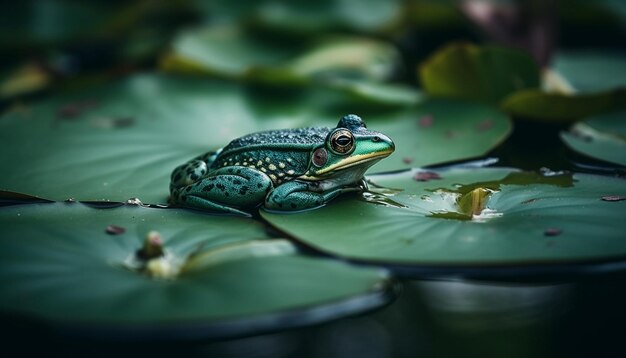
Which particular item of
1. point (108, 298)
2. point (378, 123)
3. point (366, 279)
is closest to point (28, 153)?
point (108, 298)

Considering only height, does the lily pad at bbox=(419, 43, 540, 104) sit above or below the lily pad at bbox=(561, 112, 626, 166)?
above

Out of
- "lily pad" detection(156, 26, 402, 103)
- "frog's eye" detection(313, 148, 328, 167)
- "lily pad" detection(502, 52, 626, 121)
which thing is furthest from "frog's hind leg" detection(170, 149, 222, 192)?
"lily pad" detection(502, 52, 626, 121)

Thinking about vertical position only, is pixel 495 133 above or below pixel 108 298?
above

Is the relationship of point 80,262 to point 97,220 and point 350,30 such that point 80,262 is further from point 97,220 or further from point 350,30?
point 350,30

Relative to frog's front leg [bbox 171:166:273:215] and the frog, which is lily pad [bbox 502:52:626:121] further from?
frog's front leg [bbox 171:166:273:215]

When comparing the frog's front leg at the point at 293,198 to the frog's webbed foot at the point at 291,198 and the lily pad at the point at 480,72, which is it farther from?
the lily pad at the point at 480,72

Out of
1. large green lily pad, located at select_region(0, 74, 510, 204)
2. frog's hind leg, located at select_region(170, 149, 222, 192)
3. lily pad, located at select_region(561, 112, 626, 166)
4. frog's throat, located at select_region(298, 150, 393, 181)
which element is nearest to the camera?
frog's throat, located at select_region(298, 150, 393, 181)

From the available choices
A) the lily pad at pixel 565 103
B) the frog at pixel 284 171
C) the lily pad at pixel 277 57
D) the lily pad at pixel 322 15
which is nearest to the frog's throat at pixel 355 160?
the frog at pixel 284 171

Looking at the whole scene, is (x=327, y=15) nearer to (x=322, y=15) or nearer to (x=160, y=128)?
(x=322, y=15)
